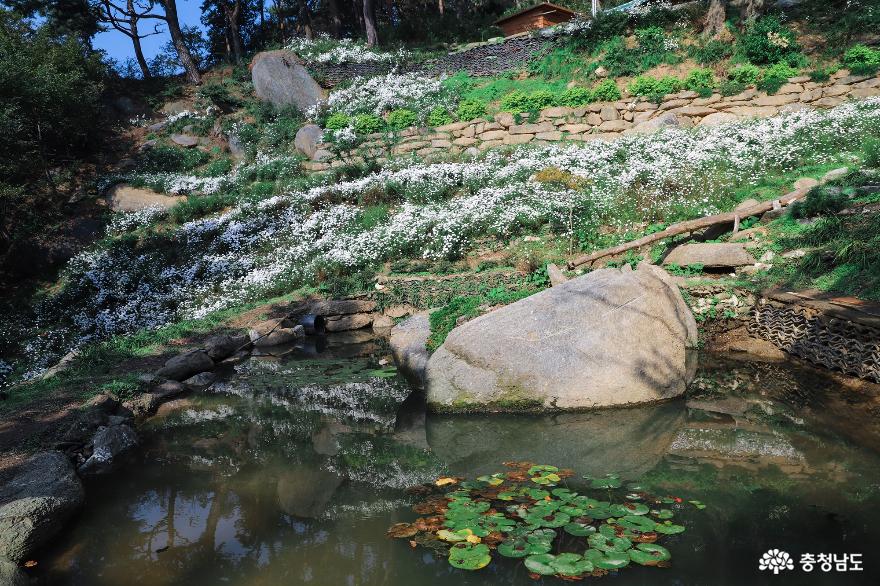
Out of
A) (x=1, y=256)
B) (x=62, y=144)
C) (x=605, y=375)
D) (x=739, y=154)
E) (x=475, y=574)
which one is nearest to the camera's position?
(x=475, y=574)

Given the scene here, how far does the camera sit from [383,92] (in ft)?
63.4

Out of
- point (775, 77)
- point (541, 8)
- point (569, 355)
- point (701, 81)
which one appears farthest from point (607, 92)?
point (569, 355)

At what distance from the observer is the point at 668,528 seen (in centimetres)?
354

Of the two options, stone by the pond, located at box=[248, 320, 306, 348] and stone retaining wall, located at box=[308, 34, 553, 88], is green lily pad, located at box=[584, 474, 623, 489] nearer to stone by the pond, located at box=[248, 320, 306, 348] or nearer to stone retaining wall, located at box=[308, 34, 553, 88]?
stone by the pond, located at box=[248, 320, 306, 348]

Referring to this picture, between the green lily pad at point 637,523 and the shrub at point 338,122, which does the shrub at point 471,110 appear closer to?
the shrub at point 338,122

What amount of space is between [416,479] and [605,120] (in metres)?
13.7

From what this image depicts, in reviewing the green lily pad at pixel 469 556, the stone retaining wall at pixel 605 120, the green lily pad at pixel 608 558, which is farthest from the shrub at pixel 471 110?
the green lily pad at pixel 608 558

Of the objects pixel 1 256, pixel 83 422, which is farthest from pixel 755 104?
pixel 1 256

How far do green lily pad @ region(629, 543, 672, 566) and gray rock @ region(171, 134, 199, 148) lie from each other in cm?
2089

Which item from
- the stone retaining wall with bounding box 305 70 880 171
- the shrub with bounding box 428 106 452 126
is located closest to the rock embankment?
the stone retaining wall with bounding box 305 70 880 171

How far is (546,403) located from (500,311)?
3.84ft

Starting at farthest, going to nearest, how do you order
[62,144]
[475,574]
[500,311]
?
[62,144], [500,311], [475,574]

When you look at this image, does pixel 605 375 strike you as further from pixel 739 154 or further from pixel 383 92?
pixel 383 92

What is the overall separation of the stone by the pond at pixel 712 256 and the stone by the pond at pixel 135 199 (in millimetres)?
14168
